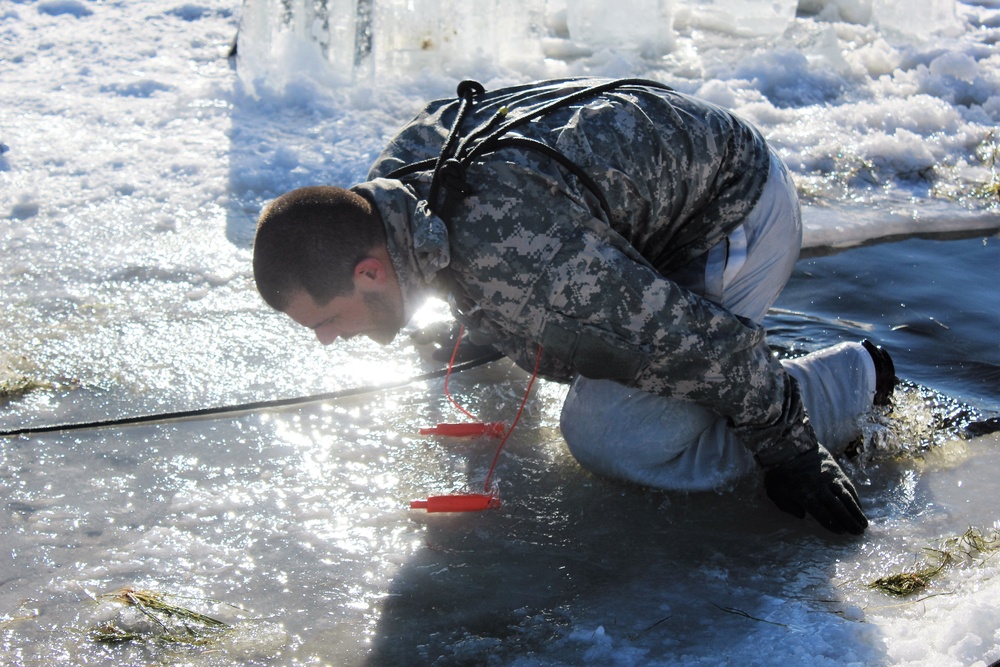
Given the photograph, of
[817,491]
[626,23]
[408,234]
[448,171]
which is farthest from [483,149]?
[626,23]

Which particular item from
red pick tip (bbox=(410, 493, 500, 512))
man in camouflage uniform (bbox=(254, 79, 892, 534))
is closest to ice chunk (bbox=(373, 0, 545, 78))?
man in camouflage uniform (bbox=(254, 79, 892, 534))

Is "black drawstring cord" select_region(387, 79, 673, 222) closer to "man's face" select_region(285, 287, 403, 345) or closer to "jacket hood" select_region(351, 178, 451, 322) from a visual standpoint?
"jacket hood" select_region(351, 178, 451, 322)

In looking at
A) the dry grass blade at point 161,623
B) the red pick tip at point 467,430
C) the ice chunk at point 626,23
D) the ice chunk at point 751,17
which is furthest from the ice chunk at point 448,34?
the dry grass blade at point 161,623

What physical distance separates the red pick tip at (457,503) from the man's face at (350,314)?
546 mm

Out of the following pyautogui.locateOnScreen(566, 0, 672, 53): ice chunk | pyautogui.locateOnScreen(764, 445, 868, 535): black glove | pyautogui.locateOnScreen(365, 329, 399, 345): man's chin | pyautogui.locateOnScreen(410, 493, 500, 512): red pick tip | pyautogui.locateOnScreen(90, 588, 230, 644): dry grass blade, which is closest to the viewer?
pyautogui.locateOnScreen(90, 588, 230, 644): dry grass blade

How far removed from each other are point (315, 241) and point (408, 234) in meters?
0.23

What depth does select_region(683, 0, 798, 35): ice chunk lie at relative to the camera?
859 cm

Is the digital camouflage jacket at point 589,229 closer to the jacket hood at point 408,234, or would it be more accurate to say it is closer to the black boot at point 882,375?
the jacket hood at point 408,234

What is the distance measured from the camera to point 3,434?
3.23 meters

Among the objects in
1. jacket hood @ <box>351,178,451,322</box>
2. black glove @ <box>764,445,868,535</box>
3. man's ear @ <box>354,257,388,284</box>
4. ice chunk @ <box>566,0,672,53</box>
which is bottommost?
black glove @ <box>764,445,868,535</box>

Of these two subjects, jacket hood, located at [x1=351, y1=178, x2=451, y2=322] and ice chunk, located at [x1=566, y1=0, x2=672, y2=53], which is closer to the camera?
jacket hood, located at [x1=351, y1=178, x2=451, y2=322]

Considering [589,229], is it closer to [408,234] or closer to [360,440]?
[408,234]

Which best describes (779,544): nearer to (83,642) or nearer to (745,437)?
(745,437)

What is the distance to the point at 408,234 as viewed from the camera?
251 centimetres
